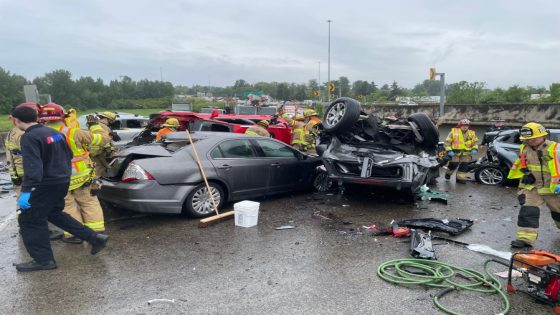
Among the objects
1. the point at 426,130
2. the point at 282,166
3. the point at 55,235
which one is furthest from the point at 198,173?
the point at 426,130

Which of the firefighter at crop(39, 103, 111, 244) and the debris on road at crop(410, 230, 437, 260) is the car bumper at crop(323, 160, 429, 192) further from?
the firefighter at crop(39, 103, 111, 244)

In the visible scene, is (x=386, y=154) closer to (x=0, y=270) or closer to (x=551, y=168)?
(x=551, y=168)

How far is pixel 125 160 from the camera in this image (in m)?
5.71

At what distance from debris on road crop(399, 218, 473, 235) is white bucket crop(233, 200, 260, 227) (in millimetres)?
2104

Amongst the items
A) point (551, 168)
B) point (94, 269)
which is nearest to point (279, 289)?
point (94, 269)

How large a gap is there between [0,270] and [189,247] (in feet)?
6.45

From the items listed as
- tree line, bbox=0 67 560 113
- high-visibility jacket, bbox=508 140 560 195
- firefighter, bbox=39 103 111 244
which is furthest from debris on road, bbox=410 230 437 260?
tree line, bbox=0 67 560 113

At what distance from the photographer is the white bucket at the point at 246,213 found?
5.61 meters

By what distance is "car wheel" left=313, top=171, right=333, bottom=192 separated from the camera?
7793 millimetres

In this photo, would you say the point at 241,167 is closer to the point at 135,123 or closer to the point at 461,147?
the point at 461,147

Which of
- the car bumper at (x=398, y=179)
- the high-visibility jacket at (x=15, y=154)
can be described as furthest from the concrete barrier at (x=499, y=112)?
the high-visibility jacket at (x=15, y=154)

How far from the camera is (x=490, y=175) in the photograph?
29.9 feet

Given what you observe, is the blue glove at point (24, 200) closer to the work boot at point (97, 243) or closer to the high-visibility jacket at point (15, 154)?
the work boot at point (97, 243)

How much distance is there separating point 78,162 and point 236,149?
2405 millimetres
